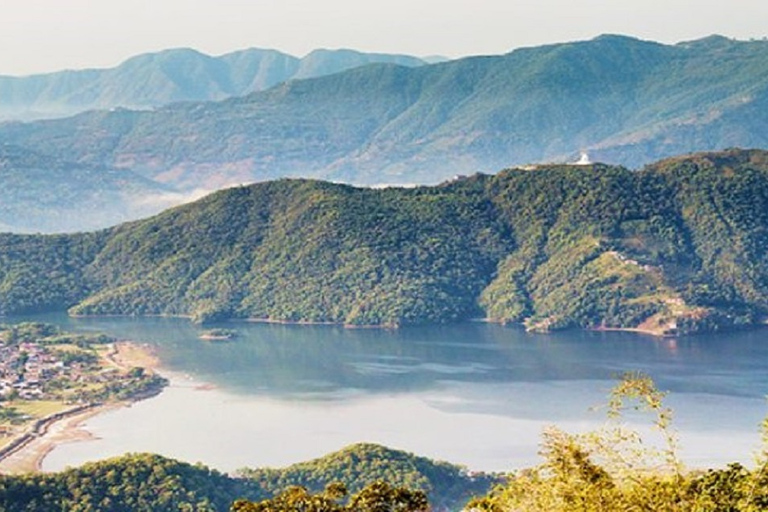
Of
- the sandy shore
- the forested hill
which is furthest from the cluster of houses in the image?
the forested hill

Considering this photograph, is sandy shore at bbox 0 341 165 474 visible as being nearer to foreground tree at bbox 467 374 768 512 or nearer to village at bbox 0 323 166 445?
village at bbox 0 323 166 445

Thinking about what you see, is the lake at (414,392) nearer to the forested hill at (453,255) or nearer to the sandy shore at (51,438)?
the sandy shore at (51,438)

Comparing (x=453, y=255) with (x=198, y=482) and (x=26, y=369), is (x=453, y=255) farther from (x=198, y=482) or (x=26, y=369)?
(x=198, y=482)

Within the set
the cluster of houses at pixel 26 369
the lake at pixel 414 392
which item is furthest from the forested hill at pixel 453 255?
the cluster of houses at pixel 26 369

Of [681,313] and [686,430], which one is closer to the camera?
[686,430]

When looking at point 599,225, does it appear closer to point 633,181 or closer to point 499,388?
point 633,181

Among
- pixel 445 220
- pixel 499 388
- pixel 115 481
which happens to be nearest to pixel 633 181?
pixel 445 220
